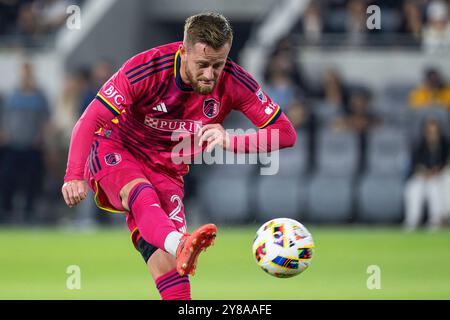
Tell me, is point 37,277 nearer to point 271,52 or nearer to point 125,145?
point 125,145

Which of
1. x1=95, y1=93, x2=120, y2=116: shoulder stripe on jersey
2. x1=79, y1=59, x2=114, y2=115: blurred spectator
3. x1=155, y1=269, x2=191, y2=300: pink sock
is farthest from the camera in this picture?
x1=79, y1=59, x2=114, y2=115: blurred spectator

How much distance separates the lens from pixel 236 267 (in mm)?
13062

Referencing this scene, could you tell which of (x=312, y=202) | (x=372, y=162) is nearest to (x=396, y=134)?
(x=372, y=162)

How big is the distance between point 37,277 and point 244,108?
491cm

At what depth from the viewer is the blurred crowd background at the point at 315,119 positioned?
17.2 meters

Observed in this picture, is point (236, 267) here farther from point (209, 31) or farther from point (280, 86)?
point (209, 31)

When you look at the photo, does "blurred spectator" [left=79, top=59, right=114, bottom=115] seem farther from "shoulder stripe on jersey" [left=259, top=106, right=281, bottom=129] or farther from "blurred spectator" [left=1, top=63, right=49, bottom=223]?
"shoulder stripe on jersey" [left=259, top=106, right=281, bottom=129]

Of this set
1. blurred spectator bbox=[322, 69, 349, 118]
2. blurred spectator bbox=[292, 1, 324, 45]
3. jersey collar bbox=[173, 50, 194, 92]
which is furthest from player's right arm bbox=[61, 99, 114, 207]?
blurred spectator bbox=[292, 1, 324, 45]

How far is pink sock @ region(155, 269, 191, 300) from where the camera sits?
7465 millimetres

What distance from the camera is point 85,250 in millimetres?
14648

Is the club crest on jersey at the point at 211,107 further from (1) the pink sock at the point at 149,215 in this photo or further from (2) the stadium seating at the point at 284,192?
(2) the stadium seating at the point at 284,192

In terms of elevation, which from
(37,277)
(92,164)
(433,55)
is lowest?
(37,277)

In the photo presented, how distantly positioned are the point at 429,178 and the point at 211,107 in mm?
9555

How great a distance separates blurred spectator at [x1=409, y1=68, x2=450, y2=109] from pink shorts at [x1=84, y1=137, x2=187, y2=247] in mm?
9868
